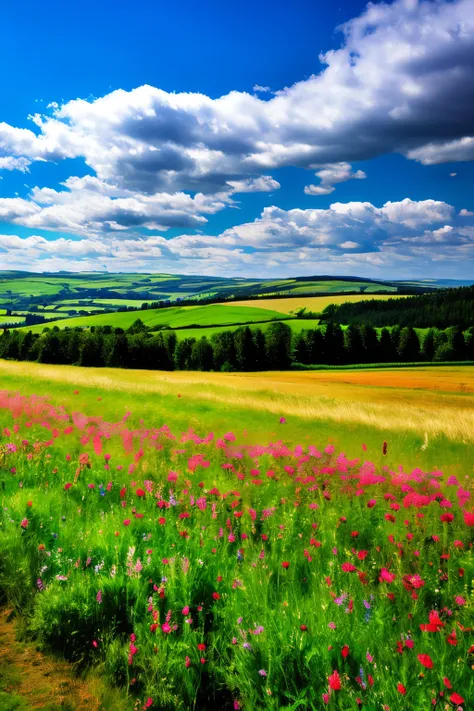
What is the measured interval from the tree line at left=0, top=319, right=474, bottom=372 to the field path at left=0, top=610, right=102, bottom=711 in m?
81.9

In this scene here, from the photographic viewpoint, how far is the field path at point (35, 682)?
11.4ft

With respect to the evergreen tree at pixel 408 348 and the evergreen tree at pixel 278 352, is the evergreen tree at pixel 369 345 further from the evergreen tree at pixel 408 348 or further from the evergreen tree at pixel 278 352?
the evergreen tree at pixel 278 352

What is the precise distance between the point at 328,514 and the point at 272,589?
2.28 m

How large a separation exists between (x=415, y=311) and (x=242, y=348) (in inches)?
2737

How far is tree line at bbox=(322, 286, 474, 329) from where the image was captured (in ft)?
378

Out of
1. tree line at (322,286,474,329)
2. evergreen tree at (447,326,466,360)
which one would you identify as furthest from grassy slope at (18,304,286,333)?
evergreen tree at (447,326,466,360)

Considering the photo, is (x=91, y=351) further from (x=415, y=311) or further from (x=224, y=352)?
(x=415, y=311)

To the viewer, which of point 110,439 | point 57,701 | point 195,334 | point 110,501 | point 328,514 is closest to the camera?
point 57,701

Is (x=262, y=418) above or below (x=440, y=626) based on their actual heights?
below

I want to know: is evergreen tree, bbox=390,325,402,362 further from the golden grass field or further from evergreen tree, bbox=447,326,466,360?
the golden grass field

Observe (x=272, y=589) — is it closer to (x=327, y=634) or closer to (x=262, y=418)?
(x=327, y=634)

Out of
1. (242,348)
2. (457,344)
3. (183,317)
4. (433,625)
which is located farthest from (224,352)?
(433,625)

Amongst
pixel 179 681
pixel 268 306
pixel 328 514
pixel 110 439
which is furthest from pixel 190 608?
pixel 268 306

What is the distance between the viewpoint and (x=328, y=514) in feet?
21.7
